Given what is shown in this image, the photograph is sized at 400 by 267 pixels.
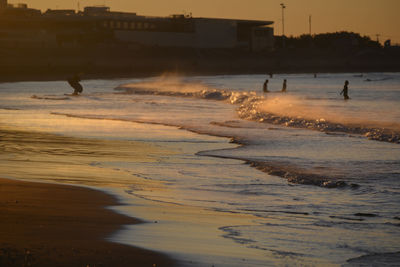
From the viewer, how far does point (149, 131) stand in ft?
74.9

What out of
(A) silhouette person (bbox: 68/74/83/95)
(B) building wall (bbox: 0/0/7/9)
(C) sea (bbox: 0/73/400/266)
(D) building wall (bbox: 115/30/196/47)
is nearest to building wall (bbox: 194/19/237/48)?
(D) building wall (bbox: 115/30/196/47)

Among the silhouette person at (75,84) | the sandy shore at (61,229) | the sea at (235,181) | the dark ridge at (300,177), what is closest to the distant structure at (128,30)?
the silhouette person at (75,84)

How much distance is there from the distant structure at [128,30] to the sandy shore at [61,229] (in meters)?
99.7

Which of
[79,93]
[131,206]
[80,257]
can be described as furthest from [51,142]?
[79,93]

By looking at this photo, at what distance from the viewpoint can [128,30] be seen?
12688 cm

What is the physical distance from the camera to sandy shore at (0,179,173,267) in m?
7.16

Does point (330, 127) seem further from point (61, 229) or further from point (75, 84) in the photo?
point (75, 84)

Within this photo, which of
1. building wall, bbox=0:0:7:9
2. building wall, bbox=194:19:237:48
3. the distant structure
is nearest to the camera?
the distant structure

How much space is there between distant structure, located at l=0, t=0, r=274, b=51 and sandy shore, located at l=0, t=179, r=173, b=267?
9965cm

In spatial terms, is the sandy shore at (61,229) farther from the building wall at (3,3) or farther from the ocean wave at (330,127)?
the building wall at (3,3)

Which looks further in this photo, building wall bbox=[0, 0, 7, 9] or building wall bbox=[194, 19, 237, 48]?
building wall bbox=[0, 0, 7, 9]

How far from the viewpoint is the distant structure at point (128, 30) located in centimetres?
11869

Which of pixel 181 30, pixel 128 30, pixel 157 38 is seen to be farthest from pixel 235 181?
pixel 181 30

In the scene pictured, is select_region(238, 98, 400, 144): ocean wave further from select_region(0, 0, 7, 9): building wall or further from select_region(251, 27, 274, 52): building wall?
select_region(0, 0, 7, 9): building wall
